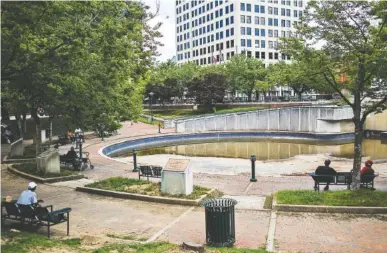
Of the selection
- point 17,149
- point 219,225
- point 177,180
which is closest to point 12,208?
point 219,225

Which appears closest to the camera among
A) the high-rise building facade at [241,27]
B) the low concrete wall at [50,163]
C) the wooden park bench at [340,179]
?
the wooden park bench at [340,179]

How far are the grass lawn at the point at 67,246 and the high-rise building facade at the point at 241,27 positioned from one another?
3785 inches

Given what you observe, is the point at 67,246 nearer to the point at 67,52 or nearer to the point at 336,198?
the point at 67,52

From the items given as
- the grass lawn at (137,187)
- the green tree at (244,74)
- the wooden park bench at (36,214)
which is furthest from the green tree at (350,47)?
the green tree at (244,74)

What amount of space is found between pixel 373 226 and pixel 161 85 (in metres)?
62.9

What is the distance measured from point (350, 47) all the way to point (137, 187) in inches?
371

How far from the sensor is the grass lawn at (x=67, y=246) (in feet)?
30.0

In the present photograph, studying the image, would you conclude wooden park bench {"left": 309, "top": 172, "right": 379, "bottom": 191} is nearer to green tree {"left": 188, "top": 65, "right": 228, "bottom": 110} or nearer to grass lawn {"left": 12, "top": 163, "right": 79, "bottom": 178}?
grass lawn {"left": 12, "top": 163, "right": 79, "bottom": 178}

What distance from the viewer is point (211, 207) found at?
10.1 meters

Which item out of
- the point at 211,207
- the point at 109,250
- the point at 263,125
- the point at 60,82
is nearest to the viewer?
the point at 109,250

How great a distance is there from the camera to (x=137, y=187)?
1650cm

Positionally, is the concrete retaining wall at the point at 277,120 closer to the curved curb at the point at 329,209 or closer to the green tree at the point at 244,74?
the green tree at the point at 244,74

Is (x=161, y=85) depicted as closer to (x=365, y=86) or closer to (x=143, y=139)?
(x=143, y=139)

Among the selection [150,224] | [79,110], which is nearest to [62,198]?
[79,110]
